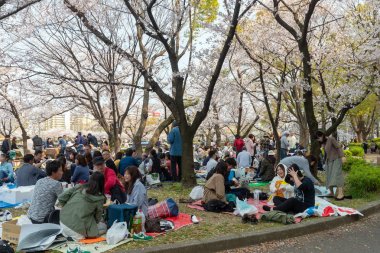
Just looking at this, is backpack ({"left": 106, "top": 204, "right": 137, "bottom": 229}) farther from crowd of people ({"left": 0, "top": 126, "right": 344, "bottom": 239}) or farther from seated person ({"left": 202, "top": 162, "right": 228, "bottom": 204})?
seated person ({"left": 202, "top": 162, "right": 228, "bottom": 204})

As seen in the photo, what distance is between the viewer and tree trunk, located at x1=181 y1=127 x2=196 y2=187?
30.2ft

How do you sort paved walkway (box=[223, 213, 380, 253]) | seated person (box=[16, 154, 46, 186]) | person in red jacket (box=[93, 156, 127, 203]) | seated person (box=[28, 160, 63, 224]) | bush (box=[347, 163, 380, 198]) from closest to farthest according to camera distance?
paved walkway (box=[223, 213, 380, 253])
seated person (box=[28, 160, 63, 224])
person in red jacket (box=[93, 156, 127, 203])
seated person (box=[16, 154, 46, 186])
bush (box=[347, 163, 380, 198])

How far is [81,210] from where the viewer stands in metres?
5.11

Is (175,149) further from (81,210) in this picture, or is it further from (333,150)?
(81,210)

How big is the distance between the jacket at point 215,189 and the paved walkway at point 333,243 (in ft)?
5.53

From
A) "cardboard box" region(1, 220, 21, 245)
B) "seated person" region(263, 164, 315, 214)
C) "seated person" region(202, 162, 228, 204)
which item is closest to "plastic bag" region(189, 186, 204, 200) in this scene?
"seated person" region(202, 162, 228, 204)

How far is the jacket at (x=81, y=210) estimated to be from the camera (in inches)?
199

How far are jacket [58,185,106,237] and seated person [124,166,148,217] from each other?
27.2 inches

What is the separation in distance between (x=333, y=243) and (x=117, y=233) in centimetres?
296

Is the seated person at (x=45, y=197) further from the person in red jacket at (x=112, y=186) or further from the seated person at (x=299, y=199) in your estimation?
the seated person at (x=299, y=199)

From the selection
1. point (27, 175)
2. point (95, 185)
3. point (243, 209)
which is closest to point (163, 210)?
point (243, 209)

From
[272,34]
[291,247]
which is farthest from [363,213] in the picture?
[272,34]

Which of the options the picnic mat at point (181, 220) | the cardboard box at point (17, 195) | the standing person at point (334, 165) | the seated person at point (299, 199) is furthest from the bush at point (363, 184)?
the cardboard box at point (17, 195)

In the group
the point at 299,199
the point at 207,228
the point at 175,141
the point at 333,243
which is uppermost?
the point at 175,141
